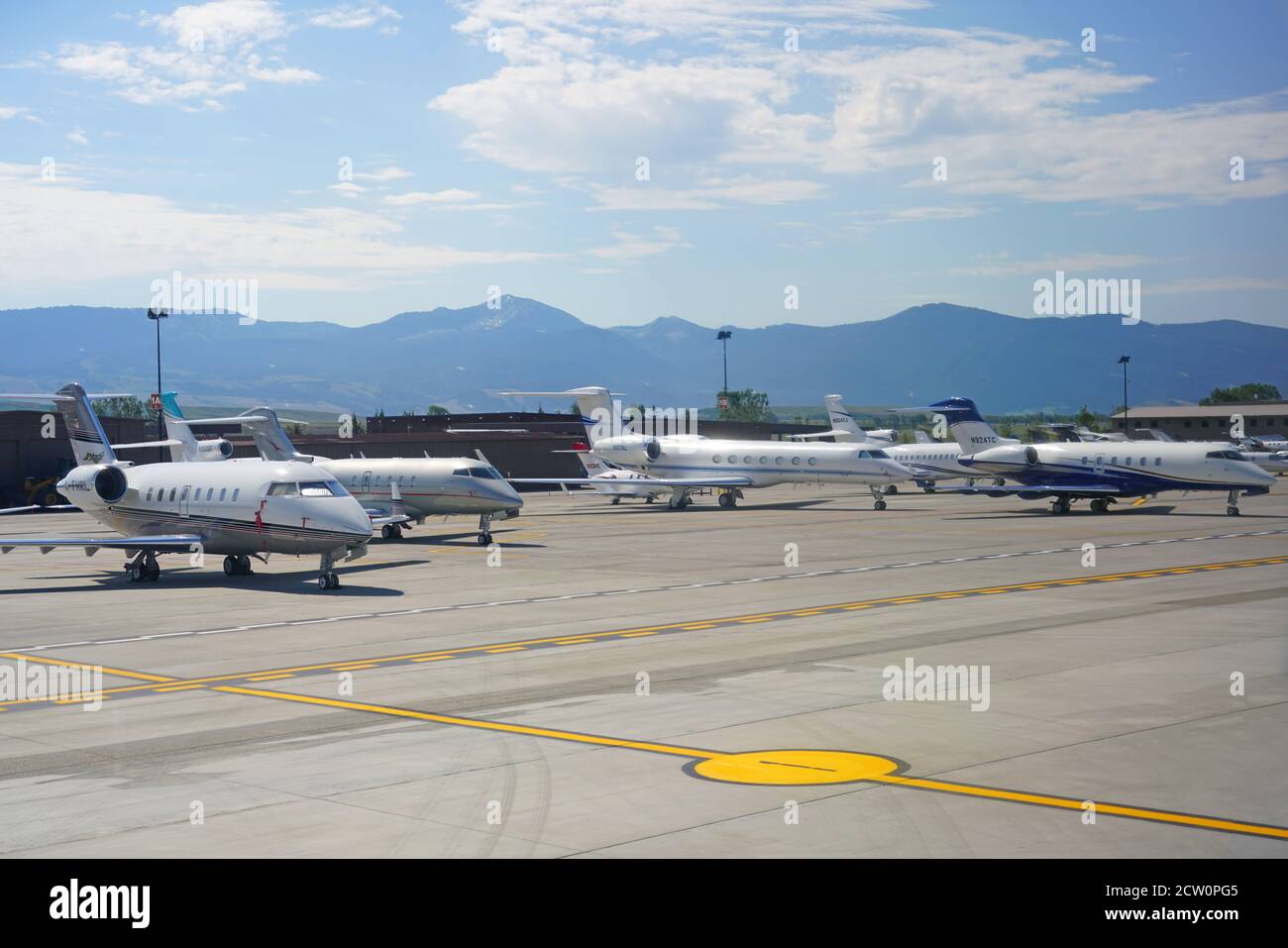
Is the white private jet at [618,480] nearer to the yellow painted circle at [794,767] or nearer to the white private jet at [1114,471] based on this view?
the white private jet at [1114,471]

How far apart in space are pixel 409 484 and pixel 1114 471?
3321 centimetres

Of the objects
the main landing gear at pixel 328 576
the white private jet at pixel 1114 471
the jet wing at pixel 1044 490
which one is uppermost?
the white private jet at pixel 1114 471

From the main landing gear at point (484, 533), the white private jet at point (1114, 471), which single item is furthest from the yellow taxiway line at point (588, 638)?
the white private jet at point (1114, 471)

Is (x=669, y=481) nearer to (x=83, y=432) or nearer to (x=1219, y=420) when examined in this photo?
(x=83, y=432)

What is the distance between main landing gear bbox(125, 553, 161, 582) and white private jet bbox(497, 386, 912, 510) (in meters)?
30.1

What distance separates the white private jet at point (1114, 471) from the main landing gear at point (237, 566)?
37.3 metres

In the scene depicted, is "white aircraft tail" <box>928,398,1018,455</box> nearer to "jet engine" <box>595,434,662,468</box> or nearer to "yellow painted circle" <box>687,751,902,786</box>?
"jet engine" <box>595,434,662,468</box>

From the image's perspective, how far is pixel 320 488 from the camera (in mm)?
33812

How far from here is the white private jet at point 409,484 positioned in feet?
161

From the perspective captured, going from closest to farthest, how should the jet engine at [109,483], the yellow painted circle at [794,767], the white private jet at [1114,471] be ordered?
the yellow painted circle at [794,767] < the jet engine at [109,483] < the white private jet at [1114,471]

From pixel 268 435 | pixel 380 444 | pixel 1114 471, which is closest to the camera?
pixel 268 435

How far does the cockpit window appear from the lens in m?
33.6

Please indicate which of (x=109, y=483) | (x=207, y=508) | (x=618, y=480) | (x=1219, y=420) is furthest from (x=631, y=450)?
(x=1219, y=420)

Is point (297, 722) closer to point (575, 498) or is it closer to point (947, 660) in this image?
point (947, 660)
